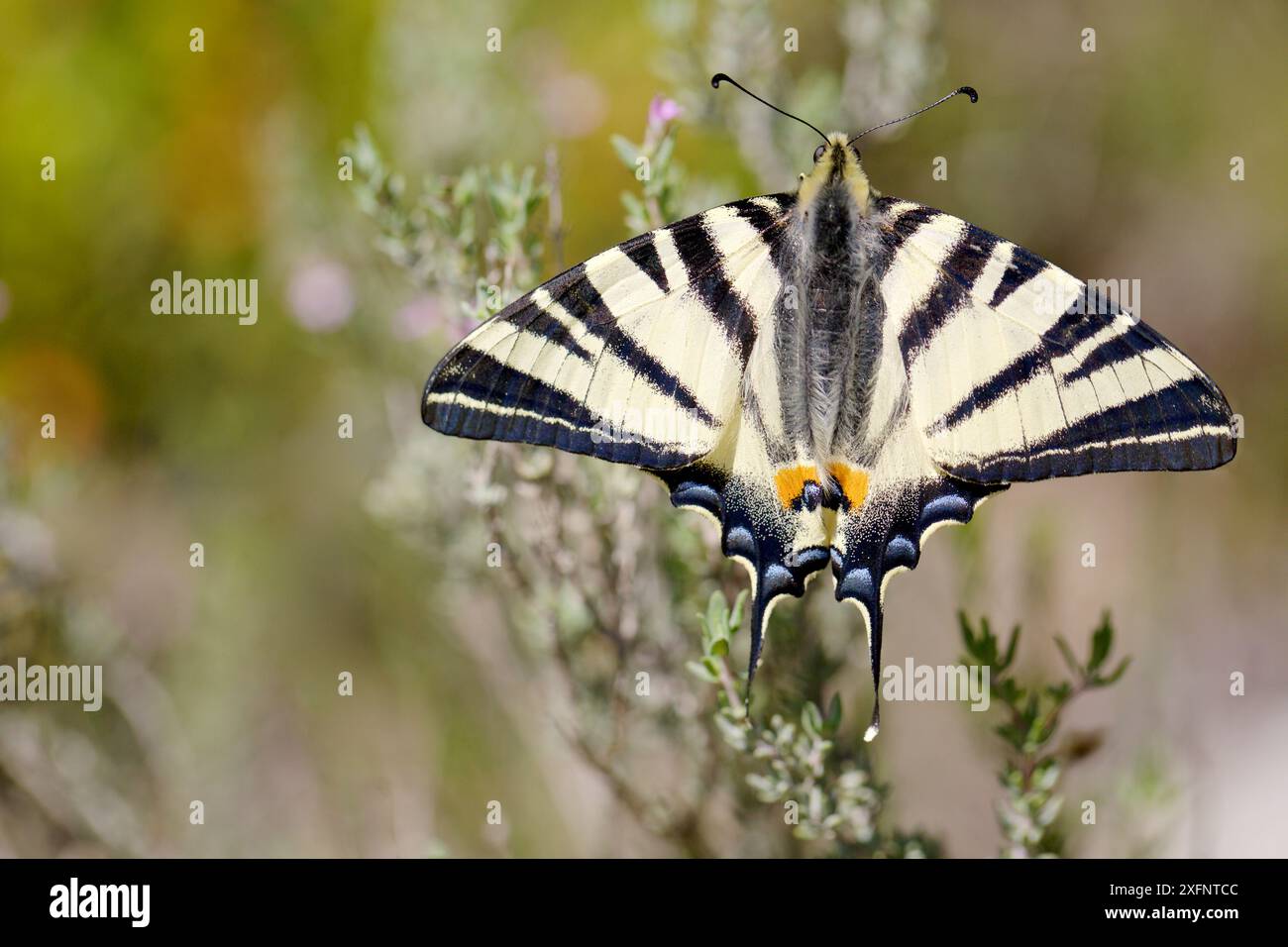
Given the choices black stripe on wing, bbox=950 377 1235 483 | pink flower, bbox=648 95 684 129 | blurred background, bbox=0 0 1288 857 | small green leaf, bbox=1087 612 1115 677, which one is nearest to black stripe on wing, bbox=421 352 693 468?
blurred background, bbox=0 0 1288 857

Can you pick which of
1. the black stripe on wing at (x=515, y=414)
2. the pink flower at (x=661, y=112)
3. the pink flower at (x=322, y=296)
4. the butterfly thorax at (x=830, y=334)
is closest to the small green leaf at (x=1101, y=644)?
the butterfly thorax at (x=830, y=334)

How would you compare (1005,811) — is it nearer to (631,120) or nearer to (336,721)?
(336,721)

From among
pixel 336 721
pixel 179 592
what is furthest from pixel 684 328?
pixel 179 592

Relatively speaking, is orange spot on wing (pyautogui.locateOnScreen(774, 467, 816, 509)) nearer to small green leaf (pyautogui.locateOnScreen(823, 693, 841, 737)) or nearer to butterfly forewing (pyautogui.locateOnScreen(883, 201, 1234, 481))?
butterfly forewing (pyautogui.locateOnScreen(883, 201, 1234, 481))

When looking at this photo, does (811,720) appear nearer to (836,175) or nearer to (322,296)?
(836,175)

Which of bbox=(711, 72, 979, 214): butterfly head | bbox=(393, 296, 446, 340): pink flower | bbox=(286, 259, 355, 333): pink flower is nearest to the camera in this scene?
bbox=(711, 72, 979, 214): butterfly head

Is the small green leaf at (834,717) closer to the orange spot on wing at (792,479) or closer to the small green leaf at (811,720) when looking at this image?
the small green leaf at (811,720)
